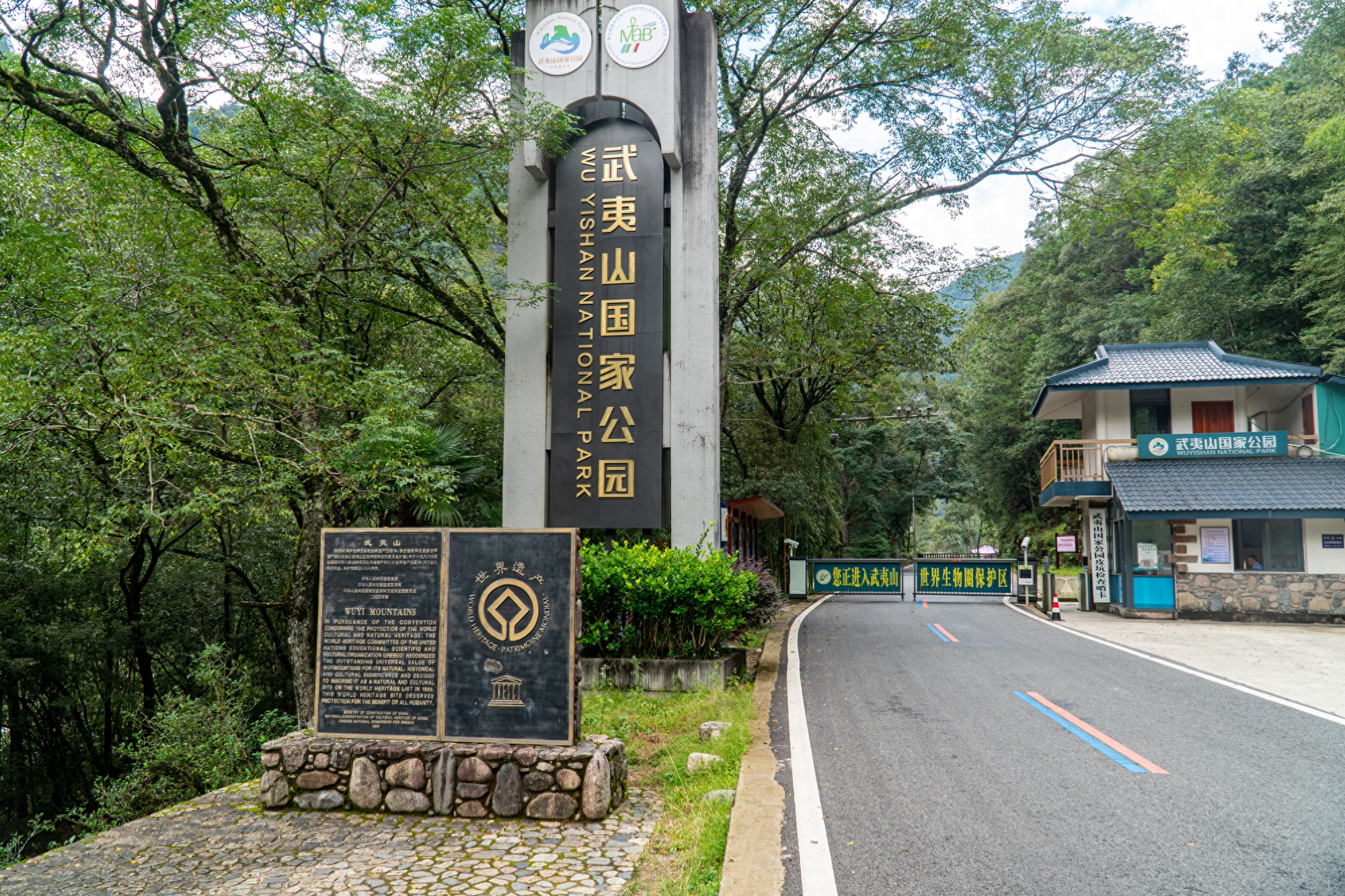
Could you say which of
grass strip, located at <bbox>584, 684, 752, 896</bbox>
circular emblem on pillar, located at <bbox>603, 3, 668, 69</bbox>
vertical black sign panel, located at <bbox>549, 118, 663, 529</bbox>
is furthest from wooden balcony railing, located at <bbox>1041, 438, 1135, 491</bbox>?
grass strip, located at <bbox>584, 684, 752, 896</bbox>

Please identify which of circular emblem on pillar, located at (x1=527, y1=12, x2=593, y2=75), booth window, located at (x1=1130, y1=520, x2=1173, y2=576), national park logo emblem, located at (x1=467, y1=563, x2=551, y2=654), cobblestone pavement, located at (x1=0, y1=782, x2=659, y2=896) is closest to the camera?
cobblestone pavement, located at (x1=0, y1=782, x2=659, y2=896)

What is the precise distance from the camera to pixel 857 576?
23203mm

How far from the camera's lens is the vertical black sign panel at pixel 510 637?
5602 mm

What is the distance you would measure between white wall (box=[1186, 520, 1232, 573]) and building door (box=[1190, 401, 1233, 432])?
3.26 meters

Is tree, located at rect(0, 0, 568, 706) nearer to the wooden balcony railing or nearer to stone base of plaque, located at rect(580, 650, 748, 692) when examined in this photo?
stone base of plaque, located at rect(580, 650, 748, 692)

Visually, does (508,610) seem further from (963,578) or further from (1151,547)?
A: (963,578)

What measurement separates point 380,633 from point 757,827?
309 centimetres

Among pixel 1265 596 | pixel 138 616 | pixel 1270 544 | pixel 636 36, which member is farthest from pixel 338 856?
pixel 1270 544

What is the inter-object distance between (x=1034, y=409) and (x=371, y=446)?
22201 mm

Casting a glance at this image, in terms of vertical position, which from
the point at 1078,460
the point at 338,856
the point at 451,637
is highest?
the point at 1078,460

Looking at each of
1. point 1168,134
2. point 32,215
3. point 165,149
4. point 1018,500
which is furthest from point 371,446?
point 1018,500

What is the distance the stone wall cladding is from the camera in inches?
700

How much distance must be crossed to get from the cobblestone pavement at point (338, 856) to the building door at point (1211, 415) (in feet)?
70.6

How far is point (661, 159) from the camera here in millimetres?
11469
